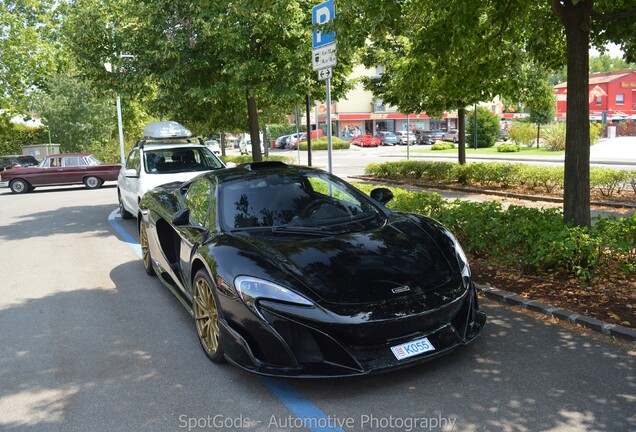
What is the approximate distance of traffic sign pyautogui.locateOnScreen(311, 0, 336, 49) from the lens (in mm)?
7355

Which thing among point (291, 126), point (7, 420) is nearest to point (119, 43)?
point (7, 420)

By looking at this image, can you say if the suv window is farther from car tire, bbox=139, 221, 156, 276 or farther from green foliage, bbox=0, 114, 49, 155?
green foliage, bbox=0, 114, 49, 155

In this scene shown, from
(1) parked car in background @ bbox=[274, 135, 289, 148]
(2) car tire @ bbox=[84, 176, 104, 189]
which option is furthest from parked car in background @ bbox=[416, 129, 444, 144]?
(2) car tire @ bbox=[84, 176, 104, 189]

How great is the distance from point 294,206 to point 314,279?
4.36ft

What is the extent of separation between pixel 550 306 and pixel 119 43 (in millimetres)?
11479

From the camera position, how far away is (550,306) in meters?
5.09

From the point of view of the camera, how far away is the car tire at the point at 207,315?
162 inches

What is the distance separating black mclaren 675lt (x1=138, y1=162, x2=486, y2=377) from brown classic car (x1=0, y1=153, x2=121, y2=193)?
19.3m

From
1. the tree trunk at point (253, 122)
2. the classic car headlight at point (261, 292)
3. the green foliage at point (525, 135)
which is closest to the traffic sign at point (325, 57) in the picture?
the classic car headlight at point (261, 292)

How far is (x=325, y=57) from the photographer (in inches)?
307

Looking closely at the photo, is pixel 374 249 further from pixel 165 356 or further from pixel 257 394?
pixel 165 356

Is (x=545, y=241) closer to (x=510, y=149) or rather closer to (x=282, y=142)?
(x=510, y=149)

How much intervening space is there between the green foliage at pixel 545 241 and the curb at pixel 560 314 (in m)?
0.49

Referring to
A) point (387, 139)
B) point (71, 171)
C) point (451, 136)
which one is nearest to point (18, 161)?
point (71, 171)
